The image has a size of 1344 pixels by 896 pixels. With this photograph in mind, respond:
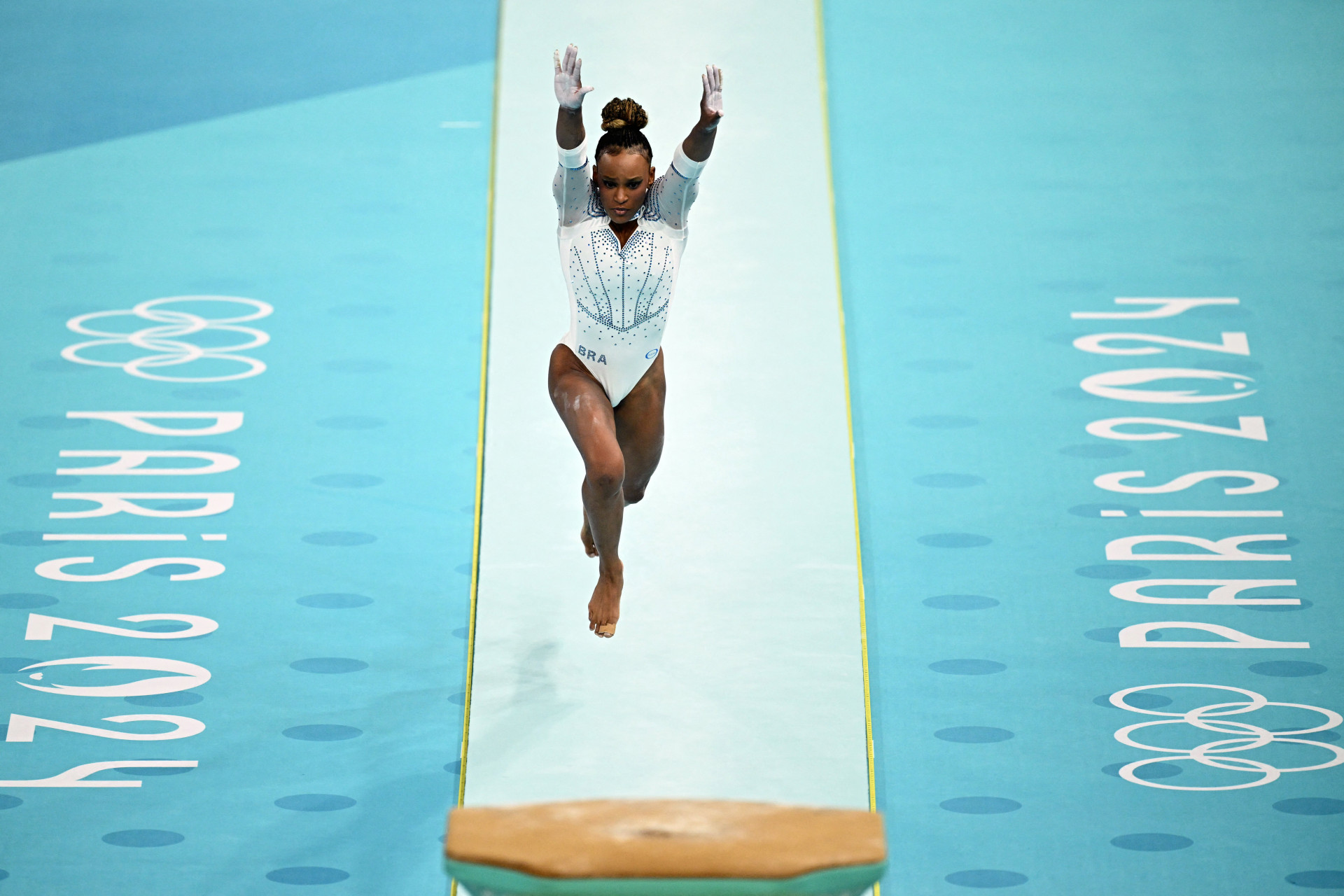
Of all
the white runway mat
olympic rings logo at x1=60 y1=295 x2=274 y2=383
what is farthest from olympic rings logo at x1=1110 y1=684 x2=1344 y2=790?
olympic rings logo at x1=60 y1=295 x2=274 y2=383

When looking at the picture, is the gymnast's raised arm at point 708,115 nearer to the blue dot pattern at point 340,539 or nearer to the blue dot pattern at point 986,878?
the blue dot pattern at point 340,539

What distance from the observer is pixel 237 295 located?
754 centimetres

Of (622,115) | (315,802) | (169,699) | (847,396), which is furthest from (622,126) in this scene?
(169,699)

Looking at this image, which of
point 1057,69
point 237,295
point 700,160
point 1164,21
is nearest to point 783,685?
point 700,160

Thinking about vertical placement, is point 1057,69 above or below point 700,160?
above

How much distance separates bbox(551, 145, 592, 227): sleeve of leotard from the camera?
17.4 ft

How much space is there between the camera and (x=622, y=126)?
5.36 m

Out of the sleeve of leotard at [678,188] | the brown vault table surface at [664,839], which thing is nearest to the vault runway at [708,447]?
the sleeve of leotard at [678,188]

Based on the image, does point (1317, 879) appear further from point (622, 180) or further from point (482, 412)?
point (482, 412)

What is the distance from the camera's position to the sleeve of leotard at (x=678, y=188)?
212 inches

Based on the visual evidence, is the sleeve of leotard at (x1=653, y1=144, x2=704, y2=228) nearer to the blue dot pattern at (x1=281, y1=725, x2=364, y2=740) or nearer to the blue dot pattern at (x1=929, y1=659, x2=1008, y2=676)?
the blue dot pattern at (x1=929, y1=659, x2=1008, y2=676)

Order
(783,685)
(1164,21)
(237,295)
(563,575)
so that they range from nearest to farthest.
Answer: (783,685) → (563,575) → (237,295) → (1164,21)

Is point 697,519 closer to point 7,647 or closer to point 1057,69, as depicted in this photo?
point 7,647

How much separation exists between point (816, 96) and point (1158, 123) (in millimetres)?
1694
